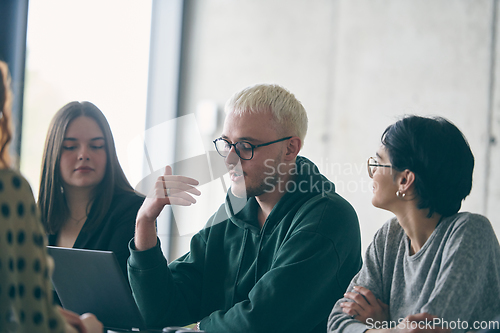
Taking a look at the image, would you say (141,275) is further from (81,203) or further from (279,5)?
(279,5)

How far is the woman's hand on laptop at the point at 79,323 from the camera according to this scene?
2.75 ft

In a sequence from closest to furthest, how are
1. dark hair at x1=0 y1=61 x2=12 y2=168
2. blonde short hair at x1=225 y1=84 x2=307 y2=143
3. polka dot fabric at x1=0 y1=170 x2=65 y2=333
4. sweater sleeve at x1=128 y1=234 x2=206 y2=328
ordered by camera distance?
polka dot fabric at x1=0 y1=170 x2=65 y2=333 < dark hair at x1=0 y1=61 x2=12 y2=168 < sweater sleeve at x1=128 y1=234 x2=206 y2=328 < blonde short hair at x1=225 y1=84 x2=307 y2=143

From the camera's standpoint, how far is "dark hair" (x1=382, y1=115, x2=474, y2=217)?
127 centimetres

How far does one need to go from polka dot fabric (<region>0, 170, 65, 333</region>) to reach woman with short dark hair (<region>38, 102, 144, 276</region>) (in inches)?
41.9

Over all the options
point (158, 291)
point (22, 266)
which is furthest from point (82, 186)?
point (22, 266)

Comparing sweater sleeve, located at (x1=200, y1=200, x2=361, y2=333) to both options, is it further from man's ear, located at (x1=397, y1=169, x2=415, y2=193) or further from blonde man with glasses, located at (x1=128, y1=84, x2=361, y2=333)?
man's ear, located at (x1=397, y1=169, x2=415, y2=193)

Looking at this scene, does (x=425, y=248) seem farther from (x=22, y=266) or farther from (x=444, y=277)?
(x=22, y=266)

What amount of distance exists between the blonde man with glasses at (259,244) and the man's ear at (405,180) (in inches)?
9.8

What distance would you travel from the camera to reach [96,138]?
1893mm

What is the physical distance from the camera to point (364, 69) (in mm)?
3162

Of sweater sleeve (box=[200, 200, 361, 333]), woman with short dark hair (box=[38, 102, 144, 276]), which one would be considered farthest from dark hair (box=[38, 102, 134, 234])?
sweater sleeve (box=[200, 200, 361, 333])

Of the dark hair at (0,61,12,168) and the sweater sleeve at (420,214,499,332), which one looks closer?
the dark hair at (0,61,12,168)

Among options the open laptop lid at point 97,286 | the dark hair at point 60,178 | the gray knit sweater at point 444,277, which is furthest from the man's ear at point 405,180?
the dark hair at point 60,178

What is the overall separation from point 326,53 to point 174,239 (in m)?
2.17
